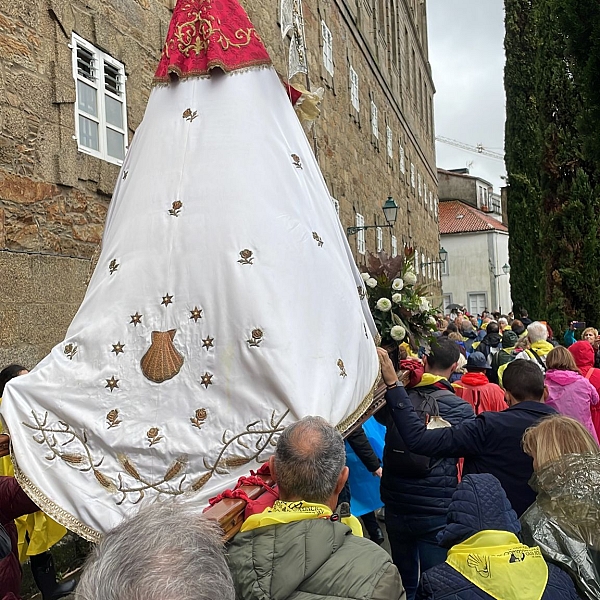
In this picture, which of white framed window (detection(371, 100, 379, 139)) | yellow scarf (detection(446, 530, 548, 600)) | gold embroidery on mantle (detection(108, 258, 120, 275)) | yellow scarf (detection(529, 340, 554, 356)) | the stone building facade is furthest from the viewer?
white framed window (detection(371, 100, 379, 139))

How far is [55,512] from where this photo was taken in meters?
2.56

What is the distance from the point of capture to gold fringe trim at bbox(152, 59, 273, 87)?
314 centimetres

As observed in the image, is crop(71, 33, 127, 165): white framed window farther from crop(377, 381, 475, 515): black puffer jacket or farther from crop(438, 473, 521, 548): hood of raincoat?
crop(438, 473, 521, 548): hood of raincoat

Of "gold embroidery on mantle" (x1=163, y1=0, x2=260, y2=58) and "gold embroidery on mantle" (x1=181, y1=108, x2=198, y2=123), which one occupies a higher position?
"gold embroidery on mantle" (x1=163, y1=0, x2=260, y2=58)

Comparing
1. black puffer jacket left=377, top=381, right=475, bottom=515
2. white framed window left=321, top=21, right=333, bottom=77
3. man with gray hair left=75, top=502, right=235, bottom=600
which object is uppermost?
white framed window left=321, top=21, right=333, bottom=77

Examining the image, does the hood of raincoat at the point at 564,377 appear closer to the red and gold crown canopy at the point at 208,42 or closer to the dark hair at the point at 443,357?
the dark hair at the point at 443,357

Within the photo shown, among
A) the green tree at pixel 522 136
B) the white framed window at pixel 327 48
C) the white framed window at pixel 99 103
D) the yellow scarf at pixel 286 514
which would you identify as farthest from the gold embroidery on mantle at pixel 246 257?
the green tree at pixel 522 136

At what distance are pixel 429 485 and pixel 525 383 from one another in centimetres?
74

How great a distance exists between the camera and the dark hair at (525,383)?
11.3 ft

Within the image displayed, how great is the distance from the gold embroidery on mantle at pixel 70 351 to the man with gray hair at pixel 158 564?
169 centimetres

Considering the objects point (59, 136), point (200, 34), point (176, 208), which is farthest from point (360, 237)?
point (176, 208)

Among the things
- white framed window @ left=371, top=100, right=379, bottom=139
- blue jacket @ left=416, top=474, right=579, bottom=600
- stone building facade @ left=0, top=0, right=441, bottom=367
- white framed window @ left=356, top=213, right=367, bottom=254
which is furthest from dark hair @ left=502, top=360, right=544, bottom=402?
white framed window @ left=371, top=100, right=379, bottom=139

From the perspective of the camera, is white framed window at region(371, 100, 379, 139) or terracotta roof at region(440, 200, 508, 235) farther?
terracotta roof at region(440, 200, 508, 235)

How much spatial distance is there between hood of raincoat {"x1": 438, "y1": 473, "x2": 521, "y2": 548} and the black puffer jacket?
1495mm
